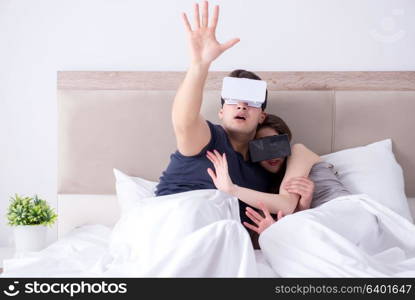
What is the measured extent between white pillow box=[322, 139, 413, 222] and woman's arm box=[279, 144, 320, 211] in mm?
200

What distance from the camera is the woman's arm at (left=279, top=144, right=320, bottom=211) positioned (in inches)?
65.1

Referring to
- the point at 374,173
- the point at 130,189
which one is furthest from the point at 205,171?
the point at 374,173

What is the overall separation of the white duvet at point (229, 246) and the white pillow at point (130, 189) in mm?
283

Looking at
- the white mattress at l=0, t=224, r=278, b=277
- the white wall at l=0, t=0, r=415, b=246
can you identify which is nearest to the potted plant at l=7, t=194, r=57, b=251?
the white mattress at l=0, t=224, r=278, b=277

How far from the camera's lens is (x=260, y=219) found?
5.12 feet

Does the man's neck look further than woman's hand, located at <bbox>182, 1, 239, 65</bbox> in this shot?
Yes

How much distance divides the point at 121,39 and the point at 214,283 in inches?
55.5

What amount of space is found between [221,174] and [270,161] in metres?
0.29

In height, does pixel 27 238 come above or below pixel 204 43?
below

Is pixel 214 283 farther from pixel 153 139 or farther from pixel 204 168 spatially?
pixel 153 139

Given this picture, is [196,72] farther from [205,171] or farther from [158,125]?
[158,125]

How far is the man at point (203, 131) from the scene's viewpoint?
1471mm

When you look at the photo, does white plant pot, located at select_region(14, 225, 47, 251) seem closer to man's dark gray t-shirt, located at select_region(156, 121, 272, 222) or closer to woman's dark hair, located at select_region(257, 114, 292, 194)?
man's dark gray t-shirt, located at select_region(156, 121, 272, 222)

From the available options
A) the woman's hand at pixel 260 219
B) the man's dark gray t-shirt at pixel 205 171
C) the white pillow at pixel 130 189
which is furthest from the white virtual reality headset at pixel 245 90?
the white pillow at pixel 130 189
